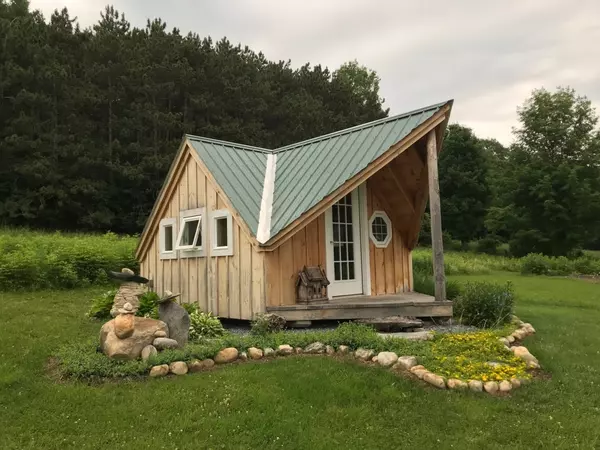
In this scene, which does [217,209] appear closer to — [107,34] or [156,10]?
[107,34]

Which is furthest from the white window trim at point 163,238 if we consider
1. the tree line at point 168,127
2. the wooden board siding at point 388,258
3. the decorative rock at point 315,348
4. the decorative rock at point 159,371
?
the tree line at point 168,127

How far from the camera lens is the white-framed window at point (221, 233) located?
9.41 meters

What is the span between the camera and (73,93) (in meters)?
27.0

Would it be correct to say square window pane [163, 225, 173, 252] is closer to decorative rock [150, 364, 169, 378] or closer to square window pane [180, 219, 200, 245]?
square window pane [180, 219, 200, 245]

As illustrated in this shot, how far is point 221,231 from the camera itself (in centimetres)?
988

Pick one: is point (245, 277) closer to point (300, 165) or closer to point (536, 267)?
point (300, 165)

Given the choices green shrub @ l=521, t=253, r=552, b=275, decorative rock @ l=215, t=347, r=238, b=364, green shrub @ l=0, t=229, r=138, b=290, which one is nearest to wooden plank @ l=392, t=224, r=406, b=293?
decorative rock @ l=215, t=347, r=238, b=364

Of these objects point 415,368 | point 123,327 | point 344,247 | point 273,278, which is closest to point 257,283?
point 273,278

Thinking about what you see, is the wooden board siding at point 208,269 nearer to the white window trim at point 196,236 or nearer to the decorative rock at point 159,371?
the white window trim at point 196,236

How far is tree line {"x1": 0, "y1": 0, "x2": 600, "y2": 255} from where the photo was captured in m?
25.2

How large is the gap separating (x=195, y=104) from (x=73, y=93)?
6.63m

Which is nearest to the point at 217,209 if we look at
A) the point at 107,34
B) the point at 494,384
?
the point at 494,384

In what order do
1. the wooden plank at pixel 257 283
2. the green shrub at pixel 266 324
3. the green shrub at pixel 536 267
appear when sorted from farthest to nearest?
1. the green shrub at pixel 536 267
2. the wooden plank at pixel 257 283
3. the green shrub at pixel 266 324

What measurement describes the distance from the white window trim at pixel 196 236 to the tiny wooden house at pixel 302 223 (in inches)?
0.9
